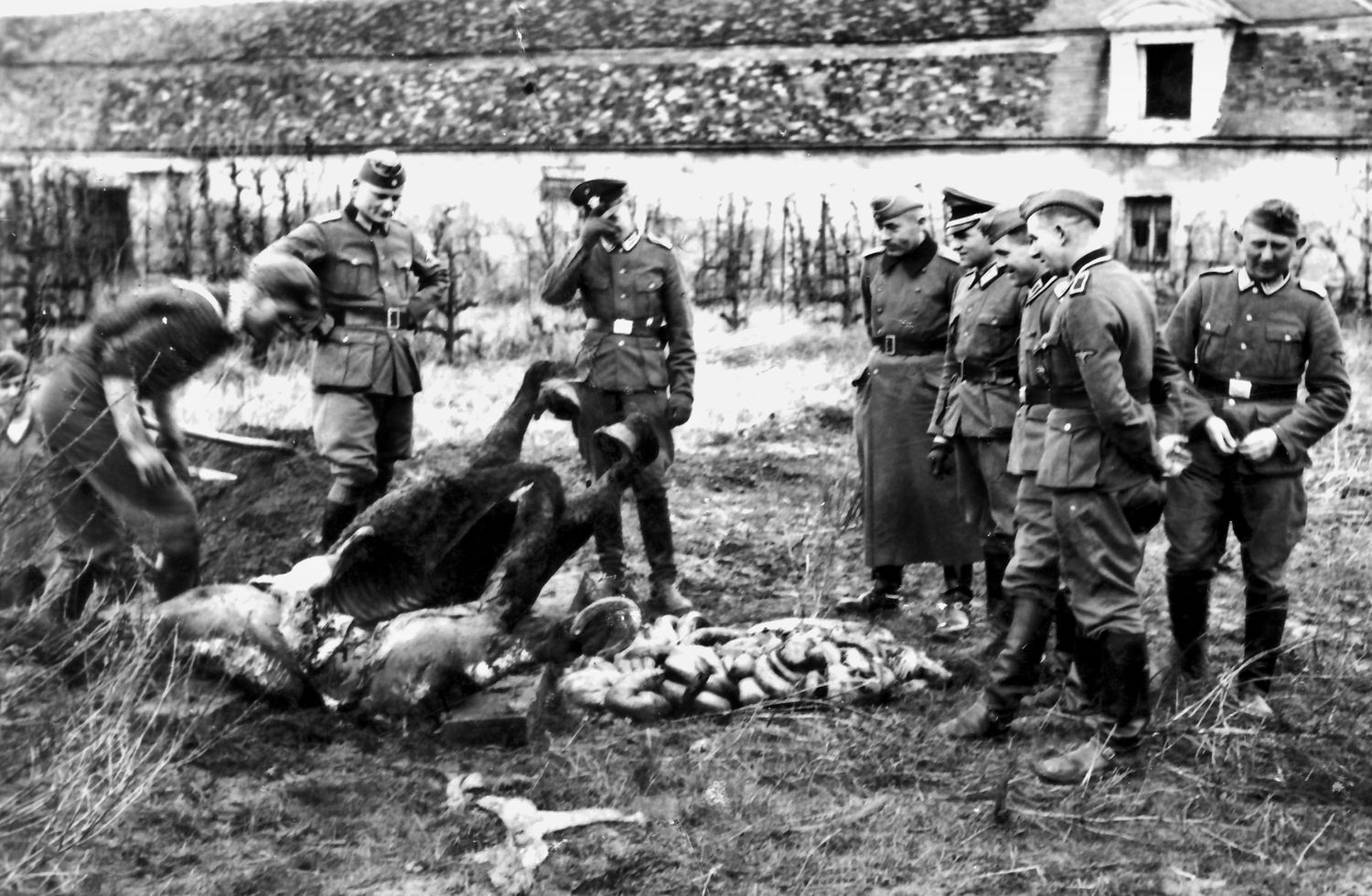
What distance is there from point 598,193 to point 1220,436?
10.6 feet

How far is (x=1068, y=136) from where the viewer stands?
21.8 metres

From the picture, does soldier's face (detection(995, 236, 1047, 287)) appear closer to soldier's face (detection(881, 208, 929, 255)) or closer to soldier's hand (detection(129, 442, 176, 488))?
soldier's face (detection(881, 208, 929, 255))

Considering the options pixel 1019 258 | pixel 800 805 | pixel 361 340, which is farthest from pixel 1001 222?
pixel 361 340

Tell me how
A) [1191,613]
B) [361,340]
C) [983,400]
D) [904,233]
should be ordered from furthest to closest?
1. [361,340]
2. [904,233]
3. [983,400]
4. [1191,613]

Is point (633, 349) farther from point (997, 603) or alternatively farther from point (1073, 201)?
point (1073, 201)

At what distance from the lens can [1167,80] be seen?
22.5m

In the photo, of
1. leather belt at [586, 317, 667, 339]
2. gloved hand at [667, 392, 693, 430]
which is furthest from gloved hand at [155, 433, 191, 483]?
gloved hand at [667, 392, 693, 430]

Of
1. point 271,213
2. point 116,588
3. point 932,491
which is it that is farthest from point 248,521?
point 271,213

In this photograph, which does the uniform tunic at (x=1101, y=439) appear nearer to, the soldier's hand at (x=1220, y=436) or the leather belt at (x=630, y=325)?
the soldier's hand at (x=1220, y=436)

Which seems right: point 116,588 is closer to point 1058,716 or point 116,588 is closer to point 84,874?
point 84,874

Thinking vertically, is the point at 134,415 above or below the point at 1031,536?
above

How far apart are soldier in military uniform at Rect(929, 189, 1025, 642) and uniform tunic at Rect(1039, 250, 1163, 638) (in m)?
1.32

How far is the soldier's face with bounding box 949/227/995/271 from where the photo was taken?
6.95 meters

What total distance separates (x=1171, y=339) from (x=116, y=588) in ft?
14.5
